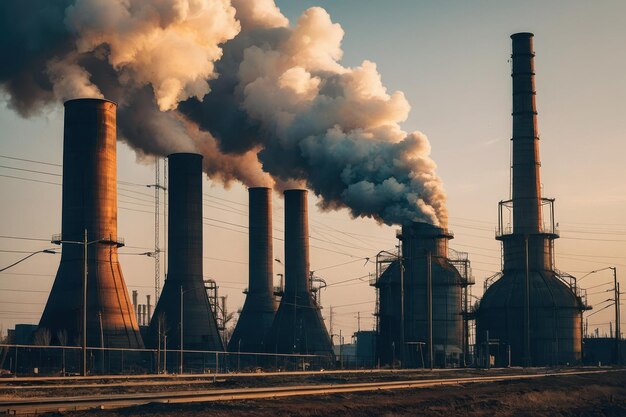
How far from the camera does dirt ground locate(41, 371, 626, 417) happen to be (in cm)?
2703

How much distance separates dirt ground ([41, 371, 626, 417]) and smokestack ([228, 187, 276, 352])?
6002 centimetres

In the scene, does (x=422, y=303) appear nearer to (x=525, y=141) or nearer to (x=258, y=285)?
(x=525, y=141)

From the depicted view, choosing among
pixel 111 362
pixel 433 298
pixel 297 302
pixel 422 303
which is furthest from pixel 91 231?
pixel 297 302

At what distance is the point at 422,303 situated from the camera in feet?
285

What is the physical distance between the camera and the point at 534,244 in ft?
302

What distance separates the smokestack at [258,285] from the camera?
10862 cm

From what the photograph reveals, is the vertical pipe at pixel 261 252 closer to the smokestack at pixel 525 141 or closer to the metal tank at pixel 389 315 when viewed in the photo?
the metal tank at pixel 389 315

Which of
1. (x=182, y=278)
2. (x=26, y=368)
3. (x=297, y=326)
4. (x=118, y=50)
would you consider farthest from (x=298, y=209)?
(x=26, y=368)

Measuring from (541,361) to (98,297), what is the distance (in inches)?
1536

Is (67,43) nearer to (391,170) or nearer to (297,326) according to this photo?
(391,170)

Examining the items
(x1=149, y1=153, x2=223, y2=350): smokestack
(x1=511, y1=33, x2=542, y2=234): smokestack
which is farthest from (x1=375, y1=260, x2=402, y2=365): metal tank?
(x1=149, y1=153, x2=223, y2=350): smokestack

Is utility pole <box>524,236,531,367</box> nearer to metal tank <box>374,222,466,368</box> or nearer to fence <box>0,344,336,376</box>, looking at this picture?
metal tank <box>374,222,466,368</box>

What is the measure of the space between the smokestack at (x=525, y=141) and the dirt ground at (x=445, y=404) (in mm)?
40560

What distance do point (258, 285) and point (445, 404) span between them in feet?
247
